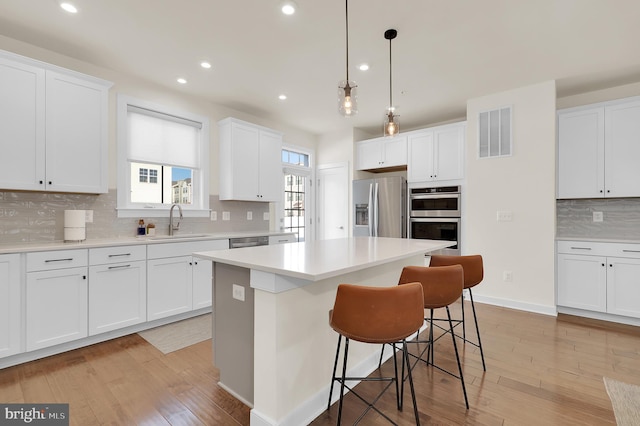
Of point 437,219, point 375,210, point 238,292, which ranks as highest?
point 375,210

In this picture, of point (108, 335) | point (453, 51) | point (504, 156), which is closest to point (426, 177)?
point (504, 156)

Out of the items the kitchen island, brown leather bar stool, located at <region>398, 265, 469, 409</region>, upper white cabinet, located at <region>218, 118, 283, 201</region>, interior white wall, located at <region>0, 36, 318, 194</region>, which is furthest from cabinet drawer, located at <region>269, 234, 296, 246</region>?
brown leather bar stool, located at <region>398, 265, 469, 409</region>

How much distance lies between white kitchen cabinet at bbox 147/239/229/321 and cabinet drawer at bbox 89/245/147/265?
86 mm

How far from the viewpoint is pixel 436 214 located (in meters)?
4.47

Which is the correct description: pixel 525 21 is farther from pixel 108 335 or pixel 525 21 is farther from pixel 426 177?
pixel 108 335

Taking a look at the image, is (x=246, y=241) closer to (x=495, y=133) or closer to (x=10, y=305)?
(x=10, y=305)

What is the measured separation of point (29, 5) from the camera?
228 centimetres

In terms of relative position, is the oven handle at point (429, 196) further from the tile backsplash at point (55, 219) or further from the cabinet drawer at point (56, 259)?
the cabinet drawer at point (56, 259)

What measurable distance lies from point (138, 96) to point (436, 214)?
4.24 metres

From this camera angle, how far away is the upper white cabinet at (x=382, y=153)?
4.98 meters

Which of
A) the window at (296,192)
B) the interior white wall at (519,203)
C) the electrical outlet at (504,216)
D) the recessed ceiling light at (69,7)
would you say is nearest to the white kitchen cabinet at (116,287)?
the recessed ceiling light at (69,7)

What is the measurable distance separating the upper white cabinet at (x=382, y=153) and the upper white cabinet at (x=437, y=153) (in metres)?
0.16

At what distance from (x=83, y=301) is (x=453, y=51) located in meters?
4.14

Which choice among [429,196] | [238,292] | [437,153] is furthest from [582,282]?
[238,292]
